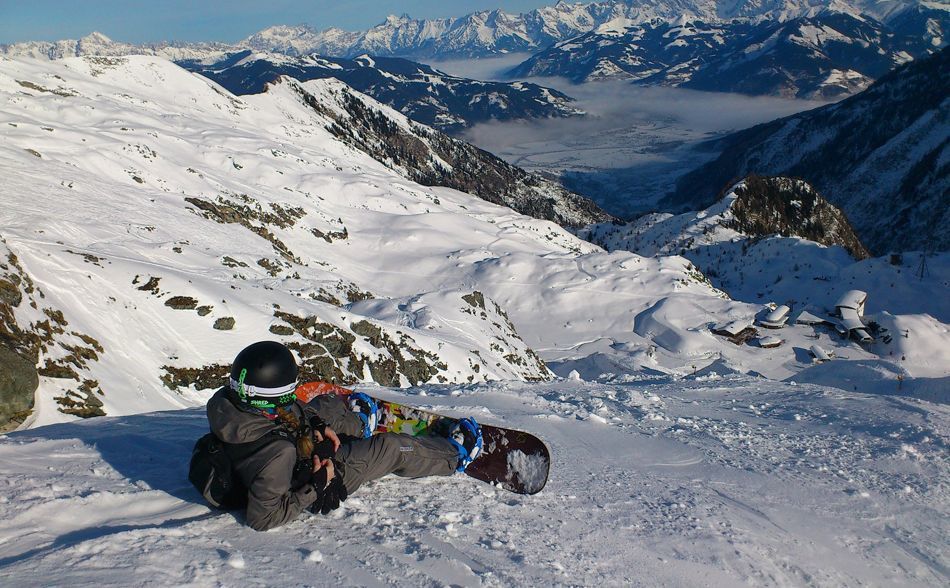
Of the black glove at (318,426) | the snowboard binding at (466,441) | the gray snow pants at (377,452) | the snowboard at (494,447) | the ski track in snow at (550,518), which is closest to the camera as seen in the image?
the ski track in snow at (550,518)

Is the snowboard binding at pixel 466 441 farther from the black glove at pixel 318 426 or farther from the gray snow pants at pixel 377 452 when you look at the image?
the black glove at pixel 318 426

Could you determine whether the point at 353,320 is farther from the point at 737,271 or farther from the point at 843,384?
the point at 737,271

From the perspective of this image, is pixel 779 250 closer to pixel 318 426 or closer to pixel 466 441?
pixel 466 441

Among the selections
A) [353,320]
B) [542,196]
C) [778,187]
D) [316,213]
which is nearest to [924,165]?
[778,187]

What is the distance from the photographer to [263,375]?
456cm

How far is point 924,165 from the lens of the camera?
14875 centimetres

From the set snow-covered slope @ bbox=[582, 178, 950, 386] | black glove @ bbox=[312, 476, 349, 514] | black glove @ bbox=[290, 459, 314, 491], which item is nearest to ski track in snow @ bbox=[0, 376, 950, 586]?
black glove @ bbox=[312, 476, 349, 514]

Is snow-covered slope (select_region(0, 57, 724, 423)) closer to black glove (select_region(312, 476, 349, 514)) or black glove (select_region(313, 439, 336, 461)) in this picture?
black glove (select_region(313, 439, 336, 461))

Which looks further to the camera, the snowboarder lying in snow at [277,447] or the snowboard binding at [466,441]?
the snowboard binding at [466,441]

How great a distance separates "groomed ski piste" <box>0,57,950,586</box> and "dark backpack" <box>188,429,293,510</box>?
195 millimetres

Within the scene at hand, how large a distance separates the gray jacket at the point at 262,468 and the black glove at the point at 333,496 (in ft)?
0.38

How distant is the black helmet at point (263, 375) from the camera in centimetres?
455

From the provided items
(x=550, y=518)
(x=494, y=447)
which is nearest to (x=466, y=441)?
(x=494, y=447)

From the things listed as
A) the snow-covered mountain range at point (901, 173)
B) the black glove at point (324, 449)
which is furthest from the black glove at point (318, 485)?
the snow-covered mountain range at point (901, 173)
